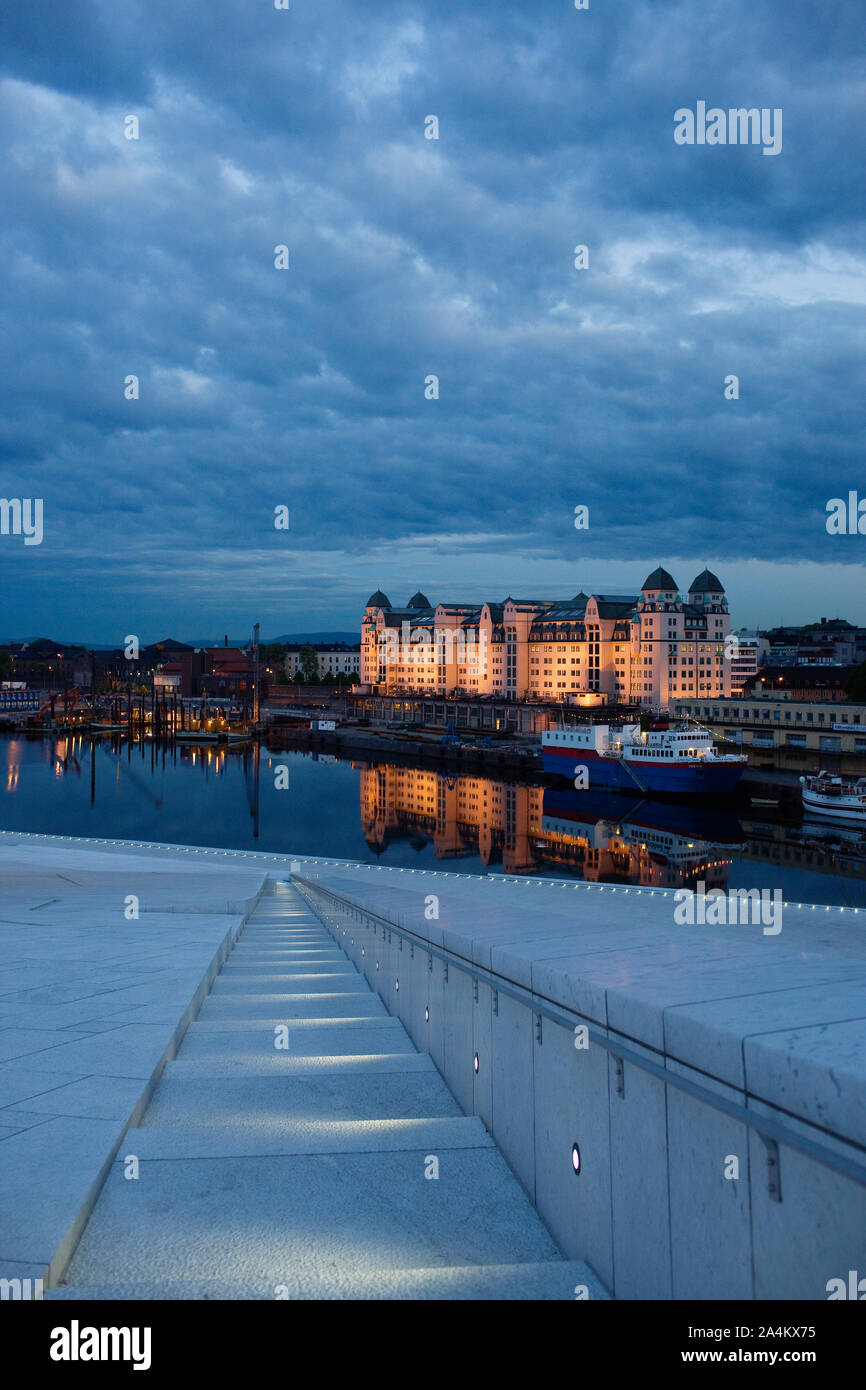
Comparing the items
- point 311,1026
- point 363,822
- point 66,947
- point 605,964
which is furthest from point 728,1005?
point 363,822

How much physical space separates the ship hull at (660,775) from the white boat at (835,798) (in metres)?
4.28

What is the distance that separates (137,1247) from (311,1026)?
9.56 ft

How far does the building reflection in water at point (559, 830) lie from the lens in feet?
124

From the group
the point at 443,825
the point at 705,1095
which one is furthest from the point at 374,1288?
the point at 443,825

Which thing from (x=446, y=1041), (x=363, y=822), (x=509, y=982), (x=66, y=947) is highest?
(x=509, y=982)

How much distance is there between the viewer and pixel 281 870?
22688 mm

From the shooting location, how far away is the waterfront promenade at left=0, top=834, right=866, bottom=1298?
7.14 ft

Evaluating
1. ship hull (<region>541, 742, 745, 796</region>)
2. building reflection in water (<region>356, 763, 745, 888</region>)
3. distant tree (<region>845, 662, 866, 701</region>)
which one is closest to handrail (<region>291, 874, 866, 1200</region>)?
building reflection in water (<region>356, 763, 745, 888</region>)

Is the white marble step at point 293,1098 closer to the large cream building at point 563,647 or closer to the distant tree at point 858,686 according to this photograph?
the distant tree at point 858,686

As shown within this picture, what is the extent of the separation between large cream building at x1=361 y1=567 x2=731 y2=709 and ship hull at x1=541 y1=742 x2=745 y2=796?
115 ft

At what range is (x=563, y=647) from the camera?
103 metres

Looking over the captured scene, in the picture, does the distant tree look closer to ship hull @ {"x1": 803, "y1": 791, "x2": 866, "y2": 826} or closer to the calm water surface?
the calm water surface

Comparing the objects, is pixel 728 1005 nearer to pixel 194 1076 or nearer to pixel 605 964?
pixel 605 964

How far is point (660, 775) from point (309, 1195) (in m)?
50.8
